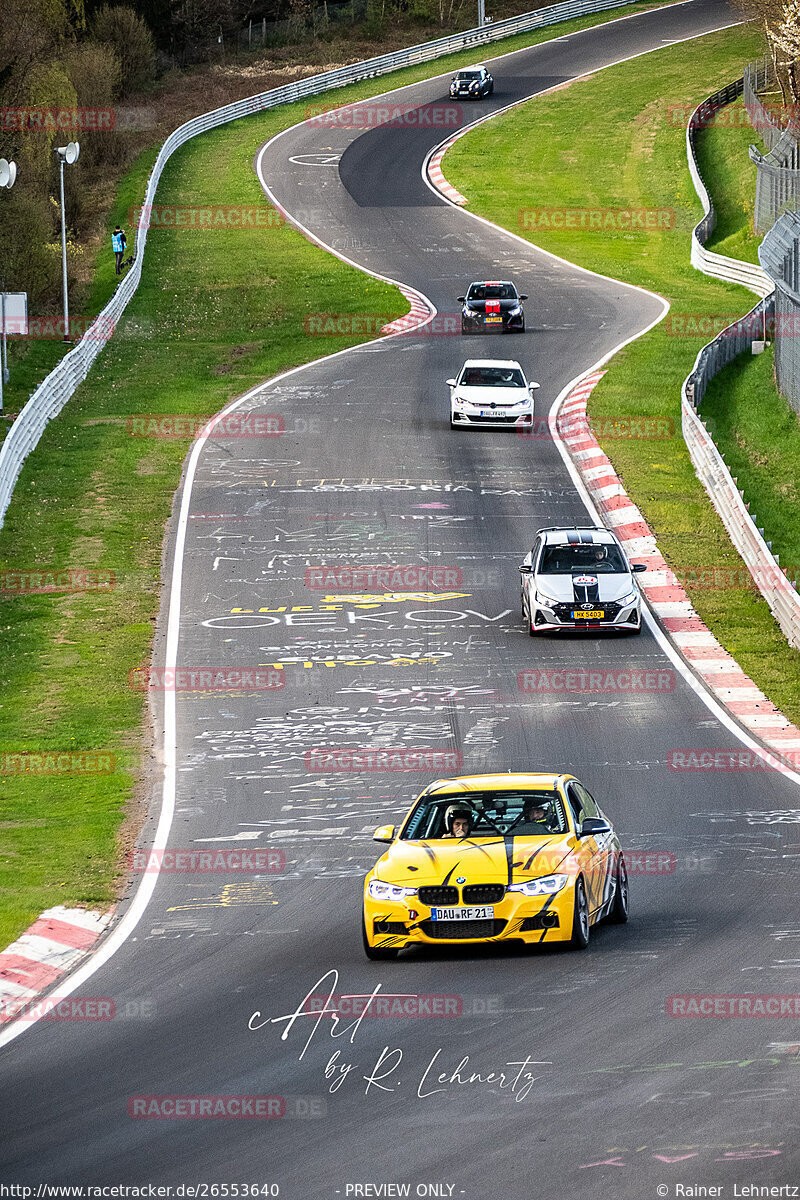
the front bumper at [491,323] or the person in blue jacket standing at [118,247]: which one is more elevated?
the person in blue jacket standing at [118,247]

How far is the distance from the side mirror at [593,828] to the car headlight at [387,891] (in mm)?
1410

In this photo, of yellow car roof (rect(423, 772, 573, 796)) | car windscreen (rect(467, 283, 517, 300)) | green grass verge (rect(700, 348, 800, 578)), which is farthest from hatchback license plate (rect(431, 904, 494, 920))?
car windscreen (rect(467, 283, 517, 300))

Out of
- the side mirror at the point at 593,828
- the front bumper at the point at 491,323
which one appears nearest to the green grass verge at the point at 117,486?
the front bumper at the point at 491,323

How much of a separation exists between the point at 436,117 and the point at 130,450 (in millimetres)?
48901

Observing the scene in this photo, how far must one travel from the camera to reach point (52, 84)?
61.8 meters

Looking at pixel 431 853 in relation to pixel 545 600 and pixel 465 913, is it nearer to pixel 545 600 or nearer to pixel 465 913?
pixel 465 913

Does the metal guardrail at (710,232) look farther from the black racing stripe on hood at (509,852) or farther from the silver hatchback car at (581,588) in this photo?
the black racing stripe on hood at (509,852)

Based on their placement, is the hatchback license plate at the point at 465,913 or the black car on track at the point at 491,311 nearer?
the hatchback license plate at the point at 465,913

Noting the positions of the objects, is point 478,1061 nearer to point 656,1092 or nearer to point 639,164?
point 656,1092

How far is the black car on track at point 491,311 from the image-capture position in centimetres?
4903

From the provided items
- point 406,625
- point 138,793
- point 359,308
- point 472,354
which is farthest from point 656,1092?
point 359,308

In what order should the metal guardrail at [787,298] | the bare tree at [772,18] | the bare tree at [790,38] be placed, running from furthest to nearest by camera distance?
1. the bare tree at [772,18]
2. the bare tree at [790,38]
3. the metal guardrail at [787,298]

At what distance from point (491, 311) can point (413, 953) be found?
37.6 metres

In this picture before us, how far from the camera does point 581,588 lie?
84.4 ft
